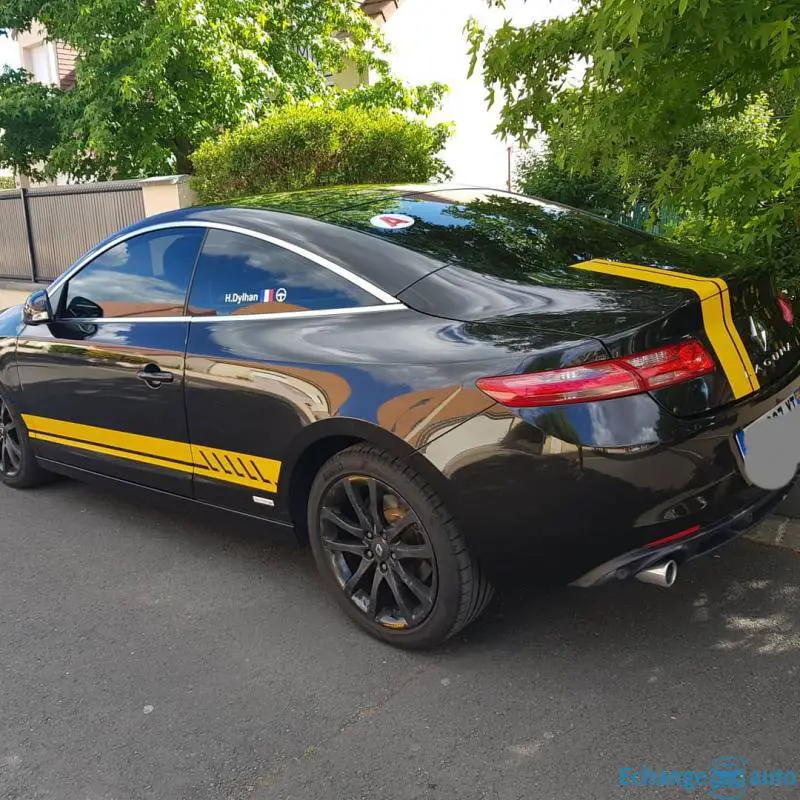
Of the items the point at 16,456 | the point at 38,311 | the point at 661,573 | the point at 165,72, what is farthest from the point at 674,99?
the point at 165,72

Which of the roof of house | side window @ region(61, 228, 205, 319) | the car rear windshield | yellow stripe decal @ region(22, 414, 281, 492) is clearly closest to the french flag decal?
the car rear windshield

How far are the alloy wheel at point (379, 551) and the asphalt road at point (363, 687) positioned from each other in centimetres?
18

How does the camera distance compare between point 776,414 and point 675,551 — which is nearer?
point 675,551

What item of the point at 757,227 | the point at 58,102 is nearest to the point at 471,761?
the point at 757,227

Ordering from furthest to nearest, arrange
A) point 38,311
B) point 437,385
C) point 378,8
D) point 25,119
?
point 378,8 → point 25,119 → point 38,311 → point 437,385

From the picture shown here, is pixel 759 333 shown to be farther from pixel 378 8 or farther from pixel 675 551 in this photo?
pixel 378 8

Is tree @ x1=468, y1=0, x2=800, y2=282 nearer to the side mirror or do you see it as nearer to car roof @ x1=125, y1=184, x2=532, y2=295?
car roof @ x1=125, y1=184, x2=532, y2=295

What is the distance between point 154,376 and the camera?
3.54 metres

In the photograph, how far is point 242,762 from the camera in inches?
96.1

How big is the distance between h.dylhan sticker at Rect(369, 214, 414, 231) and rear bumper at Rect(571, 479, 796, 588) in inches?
58.6

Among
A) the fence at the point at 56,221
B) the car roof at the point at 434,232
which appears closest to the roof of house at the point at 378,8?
the fence at the point at 56,221

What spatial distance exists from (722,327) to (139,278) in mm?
2558

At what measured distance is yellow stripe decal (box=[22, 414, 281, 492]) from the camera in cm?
322

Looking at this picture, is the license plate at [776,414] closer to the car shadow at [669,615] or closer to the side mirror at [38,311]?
the car shadow at [669,615]
